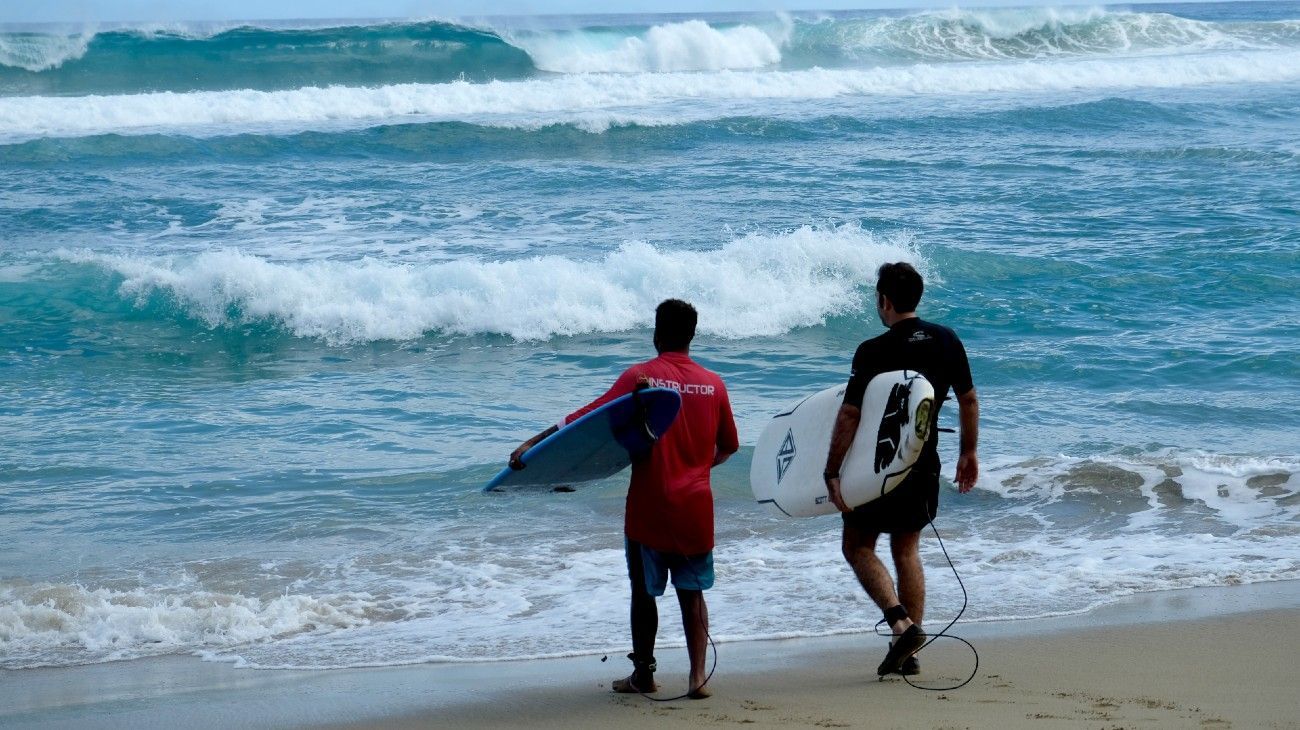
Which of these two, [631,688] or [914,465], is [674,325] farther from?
[631,688]

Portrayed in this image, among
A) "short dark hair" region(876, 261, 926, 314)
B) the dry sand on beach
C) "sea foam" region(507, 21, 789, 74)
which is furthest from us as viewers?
"sea foam" region(507, 21, 789, 74)

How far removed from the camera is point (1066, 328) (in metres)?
11.2

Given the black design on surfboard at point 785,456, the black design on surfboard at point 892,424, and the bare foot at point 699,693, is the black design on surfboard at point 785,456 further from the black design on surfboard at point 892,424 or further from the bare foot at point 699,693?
the bare foot at point 699,693

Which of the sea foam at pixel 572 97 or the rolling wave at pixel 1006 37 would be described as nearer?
the sea foam at pixel 572 97

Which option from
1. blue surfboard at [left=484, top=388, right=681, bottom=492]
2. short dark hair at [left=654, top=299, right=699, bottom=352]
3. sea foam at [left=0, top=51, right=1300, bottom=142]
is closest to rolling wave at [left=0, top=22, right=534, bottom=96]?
sea foam at [left=0, top=51, right=1300, bottom=142]

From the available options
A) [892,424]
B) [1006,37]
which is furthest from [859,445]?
[1006,37]

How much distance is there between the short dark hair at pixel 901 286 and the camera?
4.13 meters

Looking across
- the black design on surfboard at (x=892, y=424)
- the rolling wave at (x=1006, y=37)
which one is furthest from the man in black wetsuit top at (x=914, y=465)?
the rolling wave at (x=1006, y=37)

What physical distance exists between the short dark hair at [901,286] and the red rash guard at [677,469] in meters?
0.65

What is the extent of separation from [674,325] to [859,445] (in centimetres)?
74

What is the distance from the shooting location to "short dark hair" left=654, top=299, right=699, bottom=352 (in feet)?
13.4

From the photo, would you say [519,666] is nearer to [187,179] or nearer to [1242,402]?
[1242,402]

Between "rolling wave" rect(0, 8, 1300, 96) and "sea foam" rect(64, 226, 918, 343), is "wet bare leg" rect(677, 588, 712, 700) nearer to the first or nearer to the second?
"sea foam" rect(64, 226, 918, 343)

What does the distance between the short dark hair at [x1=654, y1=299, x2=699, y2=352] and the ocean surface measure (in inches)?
35.0
